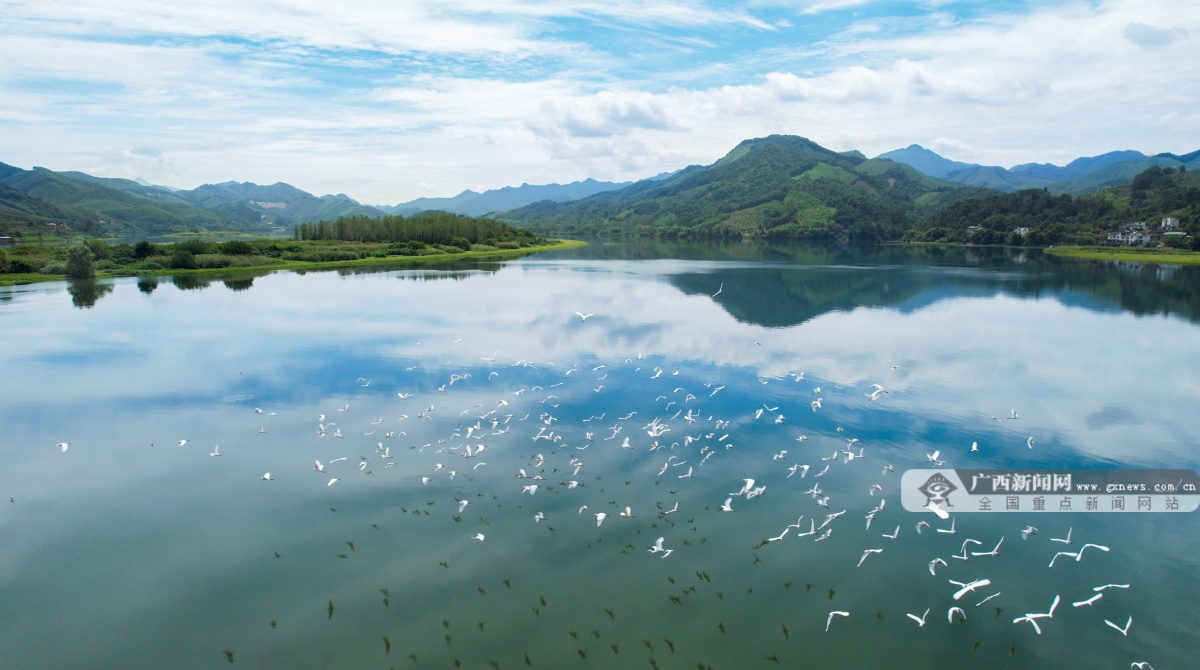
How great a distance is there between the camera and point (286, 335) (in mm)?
29391

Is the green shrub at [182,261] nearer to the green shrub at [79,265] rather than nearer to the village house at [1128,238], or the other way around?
the green shrub at [79,265]

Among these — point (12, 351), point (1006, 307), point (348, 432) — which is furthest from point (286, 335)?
point (1006, 307)

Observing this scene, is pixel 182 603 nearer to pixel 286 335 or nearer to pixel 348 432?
pixel 348 432

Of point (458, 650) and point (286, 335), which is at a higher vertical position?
point (286, 335)

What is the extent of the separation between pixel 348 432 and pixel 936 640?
13.9 metres

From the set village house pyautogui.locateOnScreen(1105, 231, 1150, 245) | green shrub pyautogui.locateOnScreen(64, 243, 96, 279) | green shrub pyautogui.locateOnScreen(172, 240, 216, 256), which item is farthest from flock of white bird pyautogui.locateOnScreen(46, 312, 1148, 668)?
village house pyautogui.locateOnScreen(1105, 231, 1150, 245)

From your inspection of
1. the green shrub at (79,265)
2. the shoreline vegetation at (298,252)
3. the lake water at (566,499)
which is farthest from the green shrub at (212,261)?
the lake water at (566,499)

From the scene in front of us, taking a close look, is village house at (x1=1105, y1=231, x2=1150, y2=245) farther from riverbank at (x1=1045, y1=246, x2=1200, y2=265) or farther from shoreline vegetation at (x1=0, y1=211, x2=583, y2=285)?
shoreline vegetation at (x1=0, y1=211, x2=583, y2=285)

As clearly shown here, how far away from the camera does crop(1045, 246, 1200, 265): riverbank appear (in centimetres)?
7188

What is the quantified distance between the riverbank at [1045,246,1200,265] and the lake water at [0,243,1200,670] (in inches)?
2281

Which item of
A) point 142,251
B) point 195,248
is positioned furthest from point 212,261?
point 142,251

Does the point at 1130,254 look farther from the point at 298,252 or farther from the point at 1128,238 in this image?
the point at 298,252

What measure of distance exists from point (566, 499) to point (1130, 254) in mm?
100638

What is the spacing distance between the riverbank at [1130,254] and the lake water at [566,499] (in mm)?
57943
